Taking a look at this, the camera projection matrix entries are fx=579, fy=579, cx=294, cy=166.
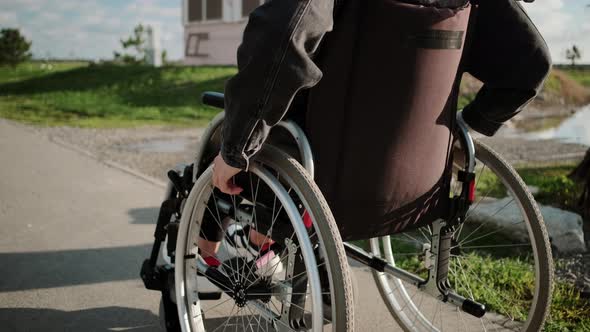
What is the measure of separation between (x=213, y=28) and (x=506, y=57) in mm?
25611

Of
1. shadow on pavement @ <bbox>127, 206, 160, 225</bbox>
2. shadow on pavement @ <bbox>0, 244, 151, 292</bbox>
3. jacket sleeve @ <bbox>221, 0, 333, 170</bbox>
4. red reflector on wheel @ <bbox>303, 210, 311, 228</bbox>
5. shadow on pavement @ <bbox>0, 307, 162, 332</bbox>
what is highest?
jacket sleeve @ <bbox>221, 0, 333, 170</bbox>

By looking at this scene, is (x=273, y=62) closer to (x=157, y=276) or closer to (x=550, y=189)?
(x=157, y=276)

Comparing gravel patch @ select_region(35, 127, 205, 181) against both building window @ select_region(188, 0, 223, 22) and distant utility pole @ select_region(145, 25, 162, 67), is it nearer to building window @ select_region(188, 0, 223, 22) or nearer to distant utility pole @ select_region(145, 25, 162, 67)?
distant utility pole @ select_region(145, 25, 162, 67)

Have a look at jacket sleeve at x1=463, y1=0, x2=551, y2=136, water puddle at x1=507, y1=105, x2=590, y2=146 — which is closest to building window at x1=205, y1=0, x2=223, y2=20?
water puddle at x1=507, y1=105, x2=590, y2=146

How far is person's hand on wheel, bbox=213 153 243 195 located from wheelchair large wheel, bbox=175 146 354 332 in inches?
2.2

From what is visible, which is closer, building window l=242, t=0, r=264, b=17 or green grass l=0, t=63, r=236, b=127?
green grass l=0, t=63, r=236, b=127

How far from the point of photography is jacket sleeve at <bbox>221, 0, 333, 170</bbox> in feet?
5.17

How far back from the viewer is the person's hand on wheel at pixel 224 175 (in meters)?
1.87

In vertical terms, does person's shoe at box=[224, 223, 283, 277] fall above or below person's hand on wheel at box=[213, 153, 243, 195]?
below

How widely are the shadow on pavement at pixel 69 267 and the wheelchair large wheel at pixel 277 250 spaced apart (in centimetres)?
116

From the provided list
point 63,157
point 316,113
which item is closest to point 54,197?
point 63,157

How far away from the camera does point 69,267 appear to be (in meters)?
3.39

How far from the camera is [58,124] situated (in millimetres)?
9766

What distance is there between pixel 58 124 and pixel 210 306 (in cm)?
786
